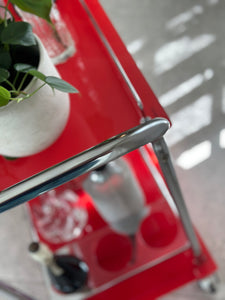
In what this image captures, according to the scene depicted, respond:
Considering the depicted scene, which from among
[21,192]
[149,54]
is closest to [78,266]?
[21,192]

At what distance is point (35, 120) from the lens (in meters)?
0.53

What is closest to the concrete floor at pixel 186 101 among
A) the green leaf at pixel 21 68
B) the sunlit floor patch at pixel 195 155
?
the sunlit floor patch at pixel 195 155

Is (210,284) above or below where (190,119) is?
below

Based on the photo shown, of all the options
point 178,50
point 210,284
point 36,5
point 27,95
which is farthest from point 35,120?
point 178,50

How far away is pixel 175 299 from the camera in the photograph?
3.63 ft

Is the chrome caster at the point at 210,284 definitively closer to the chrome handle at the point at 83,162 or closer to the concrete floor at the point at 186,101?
the concrete floor at the point at 186,101

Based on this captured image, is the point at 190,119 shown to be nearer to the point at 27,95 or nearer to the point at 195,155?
the point at 195,155

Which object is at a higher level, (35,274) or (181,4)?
(181,4)

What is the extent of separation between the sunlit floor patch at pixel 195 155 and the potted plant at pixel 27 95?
0.77 m

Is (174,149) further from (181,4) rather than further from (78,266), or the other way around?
(181,4)

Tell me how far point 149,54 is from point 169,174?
108 centimetres

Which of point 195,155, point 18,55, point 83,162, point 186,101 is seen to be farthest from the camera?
point 186,101

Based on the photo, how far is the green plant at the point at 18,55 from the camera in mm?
463

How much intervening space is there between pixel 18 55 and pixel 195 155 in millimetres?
870
